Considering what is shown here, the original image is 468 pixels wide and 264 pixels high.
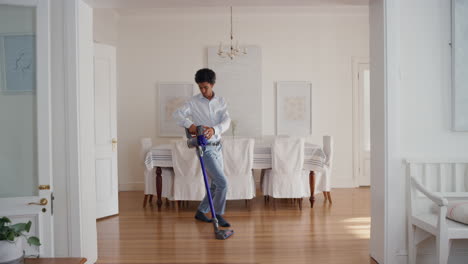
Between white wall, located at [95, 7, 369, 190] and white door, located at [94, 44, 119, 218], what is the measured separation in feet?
5.75

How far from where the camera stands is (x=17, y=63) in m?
2.38

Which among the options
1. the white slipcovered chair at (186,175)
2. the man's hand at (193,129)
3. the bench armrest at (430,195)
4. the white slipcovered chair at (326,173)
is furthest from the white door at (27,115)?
the white slipcovered chair at (326,173)

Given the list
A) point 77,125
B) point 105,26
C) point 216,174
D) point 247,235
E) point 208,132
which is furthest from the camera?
point 105,26

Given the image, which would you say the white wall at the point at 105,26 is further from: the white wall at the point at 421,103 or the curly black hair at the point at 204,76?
the white wall at the point at 421,103

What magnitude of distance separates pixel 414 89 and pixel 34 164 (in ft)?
9.04

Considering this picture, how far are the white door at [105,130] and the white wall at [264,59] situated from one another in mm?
1751

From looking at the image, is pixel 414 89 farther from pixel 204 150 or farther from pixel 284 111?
pixel 284 111

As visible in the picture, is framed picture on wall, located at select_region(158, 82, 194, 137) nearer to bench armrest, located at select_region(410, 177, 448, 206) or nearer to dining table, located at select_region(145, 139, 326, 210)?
dining table, located at select_region(145, 139, 326, 210)

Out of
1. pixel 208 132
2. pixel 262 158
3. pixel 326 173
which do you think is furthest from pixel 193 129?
pixel 326 173

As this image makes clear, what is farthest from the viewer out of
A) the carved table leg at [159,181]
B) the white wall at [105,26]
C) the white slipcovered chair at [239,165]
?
the white wall at [105,26]

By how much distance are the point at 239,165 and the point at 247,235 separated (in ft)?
3.48

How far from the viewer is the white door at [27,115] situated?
2.35 meters

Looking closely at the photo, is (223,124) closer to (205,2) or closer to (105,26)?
(205,2)

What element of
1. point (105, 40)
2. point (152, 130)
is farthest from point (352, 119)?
point (105, 40)
